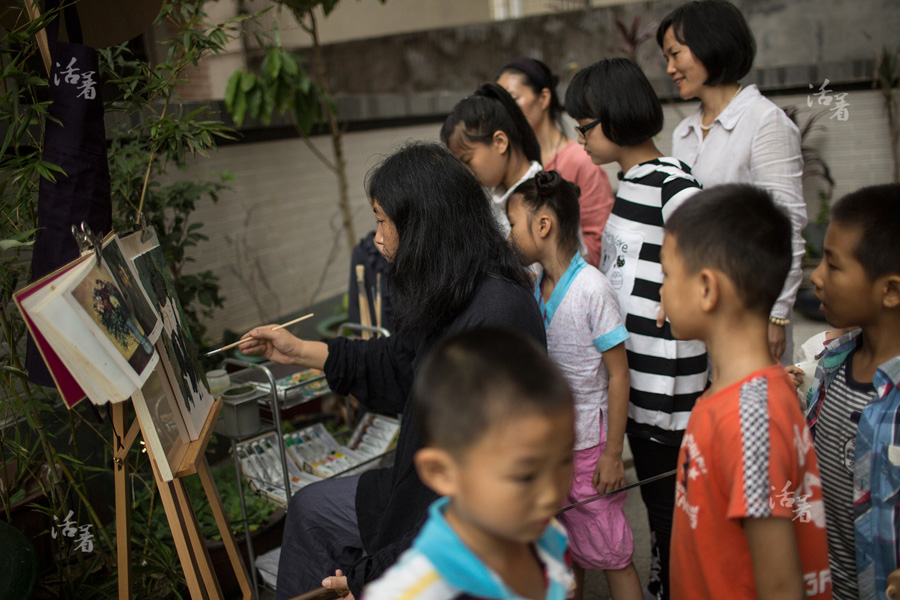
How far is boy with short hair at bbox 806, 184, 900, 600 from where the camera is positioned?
4.50ft

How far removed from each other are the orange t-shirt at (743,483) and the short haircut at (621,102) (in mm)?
1084

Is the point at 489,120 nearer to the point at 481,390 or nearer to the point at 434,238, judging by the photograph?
the point at 434,238

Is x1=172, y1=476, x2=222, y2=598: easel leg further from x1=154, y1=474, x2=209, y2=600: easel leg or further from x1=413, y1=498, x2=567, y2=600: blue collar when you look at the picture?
x1=413, y1=498, x2=567, y2=600: blue collar

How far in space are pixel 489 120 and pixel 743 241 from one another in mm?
1483

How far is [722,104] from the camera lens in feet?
7.89

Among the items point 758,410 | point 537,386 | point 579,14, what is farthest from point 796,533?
point 579,14

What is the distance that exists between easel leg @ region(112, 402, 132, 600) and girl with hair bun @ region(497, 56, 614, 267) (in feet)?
6.19

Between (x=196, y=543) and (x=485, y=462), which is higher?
(x=485, y=462)

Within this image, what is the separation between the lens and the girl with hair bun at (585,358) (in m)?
2.00

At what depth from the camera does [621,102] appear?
6.98 ft

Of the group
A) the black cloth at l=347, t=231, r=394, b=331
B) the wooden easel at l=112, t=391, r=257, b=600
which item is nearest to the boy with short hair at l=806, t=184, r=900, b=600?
the wooden easel at l=112, t=391, r=257, b=600

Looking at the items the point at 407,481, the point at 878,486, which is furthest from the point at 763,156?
the point at 407,481

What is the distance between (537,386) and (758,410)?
47 cm

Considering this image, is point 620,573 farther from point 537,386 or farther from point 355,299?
point 355,299
